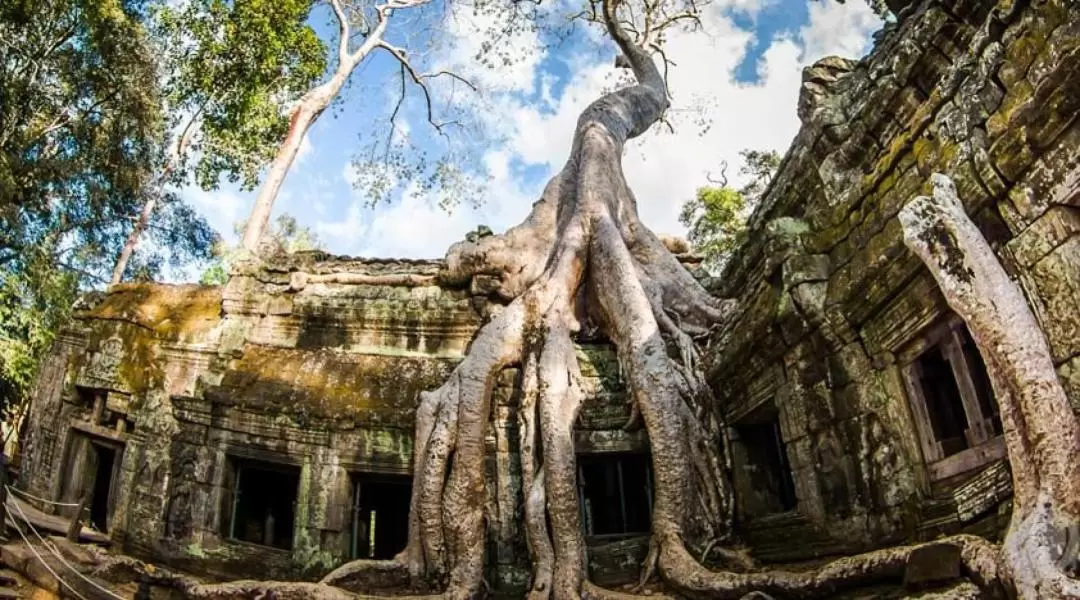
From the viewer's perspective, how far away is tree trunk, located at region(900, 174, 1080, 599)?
1.98m

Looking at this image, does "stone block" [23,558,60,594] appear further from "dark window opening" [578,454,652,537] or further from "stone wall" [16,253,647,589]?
"dark window opening" [578,454,652,537]

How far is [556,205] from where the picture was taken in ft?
23.4

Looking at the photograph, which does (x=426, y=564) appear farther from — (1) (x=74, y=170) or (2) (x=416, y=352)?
(1) (x=74, y=170)

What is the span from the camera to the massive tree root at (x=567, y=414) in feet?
14.1

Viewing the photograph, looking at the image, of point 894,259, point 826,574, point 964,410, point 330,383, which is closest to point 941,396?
point 964,410

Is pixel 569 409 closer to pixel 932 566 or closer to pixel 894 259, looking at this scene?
pixel 894 259

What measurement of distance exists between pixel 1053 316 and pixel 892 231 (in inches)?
34.8

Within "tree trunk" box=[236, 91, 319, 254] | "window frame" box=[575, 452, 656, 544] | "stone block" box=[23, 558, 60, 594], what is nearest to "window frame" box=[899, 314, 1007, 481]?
"window frame" box=[575, 452, 656, 544]

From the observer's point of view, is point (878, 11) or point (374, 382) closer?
point (374, 382)

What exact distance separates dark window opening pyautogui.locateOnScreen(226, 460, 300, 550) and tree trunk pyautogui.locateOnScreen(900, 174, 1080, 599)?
5179 millimetres

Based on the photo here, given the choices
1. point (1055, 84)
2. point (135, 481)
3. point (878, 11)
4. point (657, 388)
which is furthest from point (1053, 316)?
point (878, 11)

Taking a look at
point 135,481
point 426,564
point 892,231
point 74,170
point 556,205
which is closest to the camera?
point 892,231

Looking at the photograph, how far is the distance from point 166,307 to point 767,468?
588cm

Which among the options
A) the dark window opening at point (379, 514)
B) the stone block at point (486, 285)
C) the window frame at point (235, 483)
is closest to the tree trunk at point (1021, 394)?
the stone block at point (486, 285)
